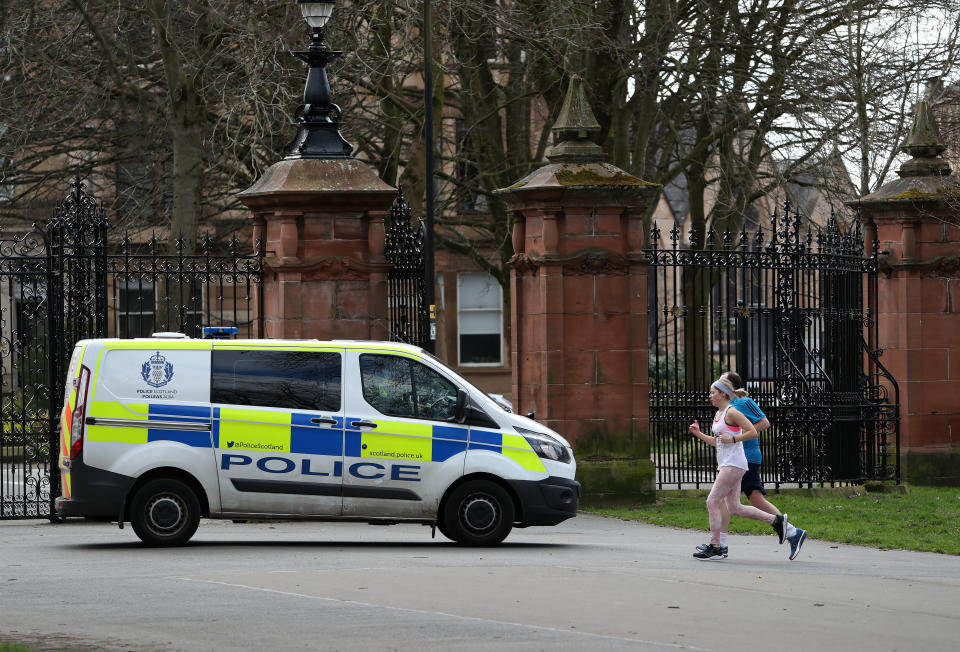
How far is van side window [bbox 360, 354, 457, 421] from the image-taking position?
12953mm

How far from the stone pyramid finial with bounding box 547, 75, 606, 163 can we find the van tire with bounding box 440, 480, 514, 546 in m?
4.76

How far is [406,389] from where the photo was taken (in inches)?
511

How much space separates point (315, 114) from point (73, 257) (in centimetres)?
284

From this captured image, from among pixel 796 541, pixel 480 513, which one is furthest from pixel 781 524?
pixel 480 513

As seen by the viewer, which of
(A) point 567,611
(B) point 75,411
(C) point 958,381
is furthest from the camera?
(C) point 958,381

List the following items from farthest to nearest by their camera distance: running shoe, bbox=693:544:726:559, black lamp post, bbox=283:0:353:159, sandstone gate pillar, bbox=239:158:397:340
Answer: black lamp post, bbox=283:0:353:159 < sandstone gate pillar, bbox=239:158:397:340 < running shoe, bbox=693:544:726:559

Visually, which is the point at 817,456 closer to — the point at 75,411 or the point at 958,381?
the point at 958,381

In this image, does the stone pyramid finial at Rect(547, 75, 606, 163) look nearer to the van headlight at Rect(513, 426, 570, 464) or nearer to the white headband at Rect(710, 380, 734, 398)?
the van headlight at Rect(513, 426, 570, 464)

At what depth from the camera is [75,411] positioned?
12727 millimetres

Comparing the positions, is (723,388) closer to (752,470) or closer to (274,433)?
(752,470)

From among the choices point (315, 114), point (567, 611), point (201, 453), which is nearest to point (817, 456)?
point (315, 114)

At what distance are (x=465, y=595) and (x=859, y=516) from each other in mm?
7132

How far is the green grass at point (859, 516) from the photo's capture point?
14.2 meters

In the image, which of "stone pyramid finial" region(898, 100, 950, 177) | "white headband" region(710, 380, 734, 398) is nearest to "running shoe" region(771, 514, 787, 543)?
"white headband" region(710, 380, 734, 398)
